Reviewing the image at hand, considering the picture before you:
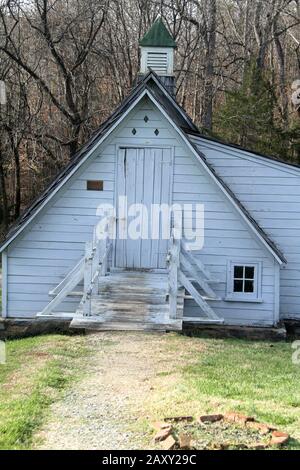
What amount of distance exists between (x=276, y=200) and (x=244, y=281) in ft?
7.14

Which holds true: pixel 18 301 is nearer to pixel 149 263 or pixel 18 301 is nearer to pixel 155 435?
pixel 149 263

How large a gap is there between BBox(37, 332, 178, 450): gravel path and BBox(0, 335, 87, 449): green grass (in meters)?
0.17

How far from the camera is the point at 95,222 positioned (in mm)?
14266

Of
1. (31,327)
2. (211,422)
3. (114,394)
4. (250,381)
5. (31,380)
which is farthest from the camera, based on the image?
(31,327)

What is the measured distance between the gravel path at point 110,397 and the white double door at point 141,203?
349 centimetres

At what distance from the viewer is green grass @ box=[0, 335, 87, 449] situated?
615 centimetres

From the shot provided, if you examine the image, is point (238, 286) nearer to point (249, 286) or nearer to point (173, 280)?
point (249, 286)

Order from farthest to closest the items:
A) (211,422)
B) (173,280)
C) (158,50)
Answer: (158,50) < (173,280) < (211,422)

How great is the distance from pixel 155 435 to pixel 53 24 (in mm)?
24468

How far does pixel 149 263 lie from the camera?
14.5m

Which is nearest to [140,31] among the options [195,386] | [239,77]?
[239,77]

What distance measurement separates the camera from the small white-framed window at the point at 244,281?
14062 mm

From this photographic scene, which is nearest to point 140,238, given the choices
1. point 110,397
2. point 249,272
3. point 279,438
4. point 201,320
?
point 249,272

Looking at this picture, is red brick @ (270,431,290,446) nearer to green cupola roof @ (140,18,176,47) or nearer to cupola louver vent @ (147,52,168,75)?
cupola louver vent @ (147,52,168,75)
